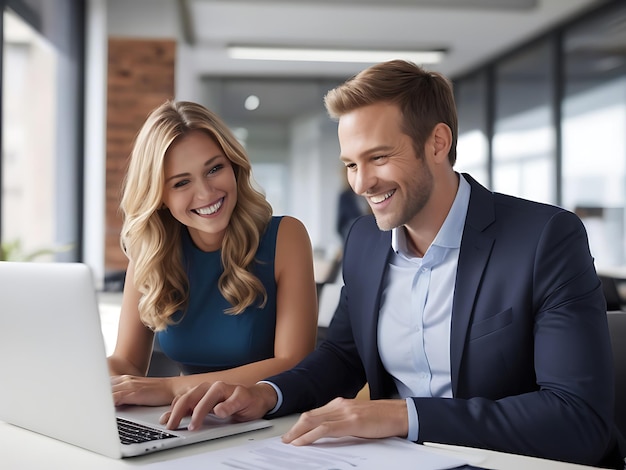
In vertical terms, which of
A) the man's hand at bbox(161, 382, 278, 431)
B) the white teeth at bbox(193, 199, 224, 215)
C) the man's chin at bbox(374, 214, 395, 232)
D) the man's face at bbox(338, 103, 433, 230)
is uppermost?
the man's face at bbox(338, 103, 433, 230)

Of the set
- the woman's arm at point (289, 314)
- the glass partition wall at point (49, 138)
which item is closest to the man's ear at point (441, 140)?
the woman's arm at point (289, 314)

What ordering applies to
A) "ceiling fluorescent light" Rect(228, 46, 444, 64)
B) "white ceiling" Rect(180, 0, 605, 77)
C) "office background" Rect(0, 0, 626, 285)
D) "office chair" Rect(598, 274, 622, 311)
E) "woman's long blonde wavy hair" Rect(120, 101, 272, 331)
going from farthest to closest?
"ceiling fluorescent light" Rect(228, 46, 444, 64) → "white ceiling" Rect(180, 0, 605, 77) → "office background" Rect(0, 0, 626, 285) → "office chair" Rect(598, 274, 622, 311) → "woman's long blonde wavy hair" Rect(120, 101, 272, 331)

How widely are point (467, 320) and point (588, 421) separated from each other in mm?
295

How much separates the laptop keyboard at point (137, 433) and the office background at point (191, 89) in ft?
10.6

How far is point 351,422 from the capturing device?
1.07m

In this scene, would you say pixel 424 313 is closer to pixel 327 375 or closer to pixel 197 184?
pixel 327 375

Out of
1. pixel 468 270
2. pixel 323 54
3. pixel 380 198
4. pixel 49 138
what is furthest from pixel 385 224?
pixel 323 54

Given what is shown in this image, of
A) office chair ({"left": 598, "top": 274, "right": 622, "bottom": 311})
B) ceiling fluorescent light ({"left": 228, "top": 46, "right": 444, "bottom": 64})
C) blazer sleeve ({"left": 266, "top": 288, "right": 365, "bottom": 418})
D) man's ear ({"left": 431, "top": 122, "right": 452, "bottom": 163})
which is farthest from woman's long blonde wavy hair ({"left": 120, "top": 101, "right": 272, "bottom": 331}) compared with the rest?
ceiling fluorescent light ({"left": 228, "top": 46, "right": 444, "bottom": 64})

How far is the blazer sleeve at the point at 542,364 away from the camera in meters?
1.17

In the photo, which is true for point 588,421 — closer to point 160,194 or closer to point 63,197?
point 160,194

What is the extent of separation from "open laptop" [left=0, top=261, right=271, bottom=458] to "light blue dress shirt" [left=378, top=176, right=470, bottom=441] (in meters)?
0.53

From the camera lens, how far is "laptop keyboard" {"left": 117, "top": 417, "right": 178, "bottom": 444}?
1.06 meters

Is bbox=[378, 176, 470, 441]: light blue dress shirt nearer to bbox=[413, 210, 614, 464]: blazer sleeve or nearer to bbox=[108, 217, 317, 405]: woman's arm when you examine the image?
bbox=[413, 210, 614, 464]: blazer sleeve

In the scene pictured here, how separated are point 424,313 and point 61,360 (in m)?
0.80
